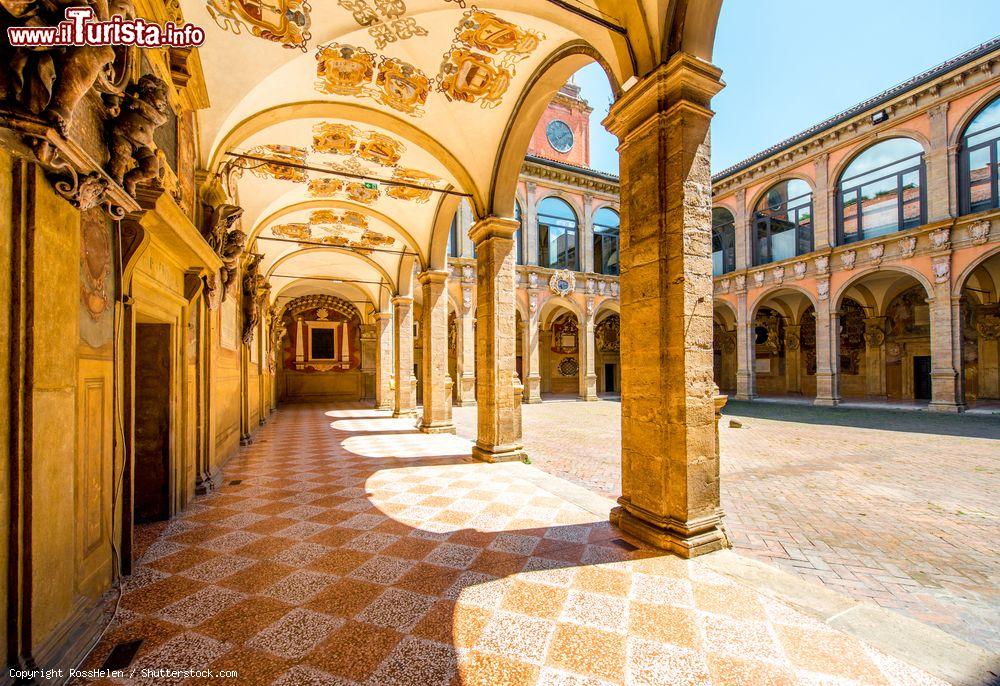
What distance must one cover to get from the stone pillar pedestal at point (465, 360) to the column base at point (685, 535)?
47.6 feet

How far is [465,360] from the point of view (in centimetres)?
1797

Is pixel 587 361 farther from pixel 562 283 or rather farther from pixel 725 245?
pixel 725 245

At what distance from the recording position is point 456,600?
2.65 m

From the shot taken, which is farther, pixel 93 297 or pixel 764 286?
pixel 764 286

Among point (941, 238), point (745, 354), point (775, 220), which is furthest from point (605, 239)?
point (941, 238)

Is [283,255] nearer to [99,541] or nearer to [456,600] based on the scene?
[99,541]

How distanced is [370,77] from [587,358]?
17.4 metres

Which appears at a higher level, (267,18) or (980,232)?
(980,232)

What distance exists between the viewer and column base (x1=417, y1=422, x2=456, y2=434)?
953 cm

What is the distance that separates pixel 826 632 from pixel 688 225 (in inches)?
109

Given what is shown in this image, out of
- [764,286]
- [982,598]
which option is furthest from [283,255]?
[764,286]

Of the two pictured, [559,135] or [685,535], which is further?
[559,135]

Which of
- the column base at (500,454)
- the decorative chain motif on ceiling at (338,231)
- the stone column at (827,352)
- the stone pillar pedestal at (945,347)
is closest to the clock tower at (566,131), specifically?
the stone column at (827,352)

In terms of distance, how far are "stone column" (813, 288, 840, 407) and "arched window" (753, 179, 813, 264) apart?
10.2 ft
